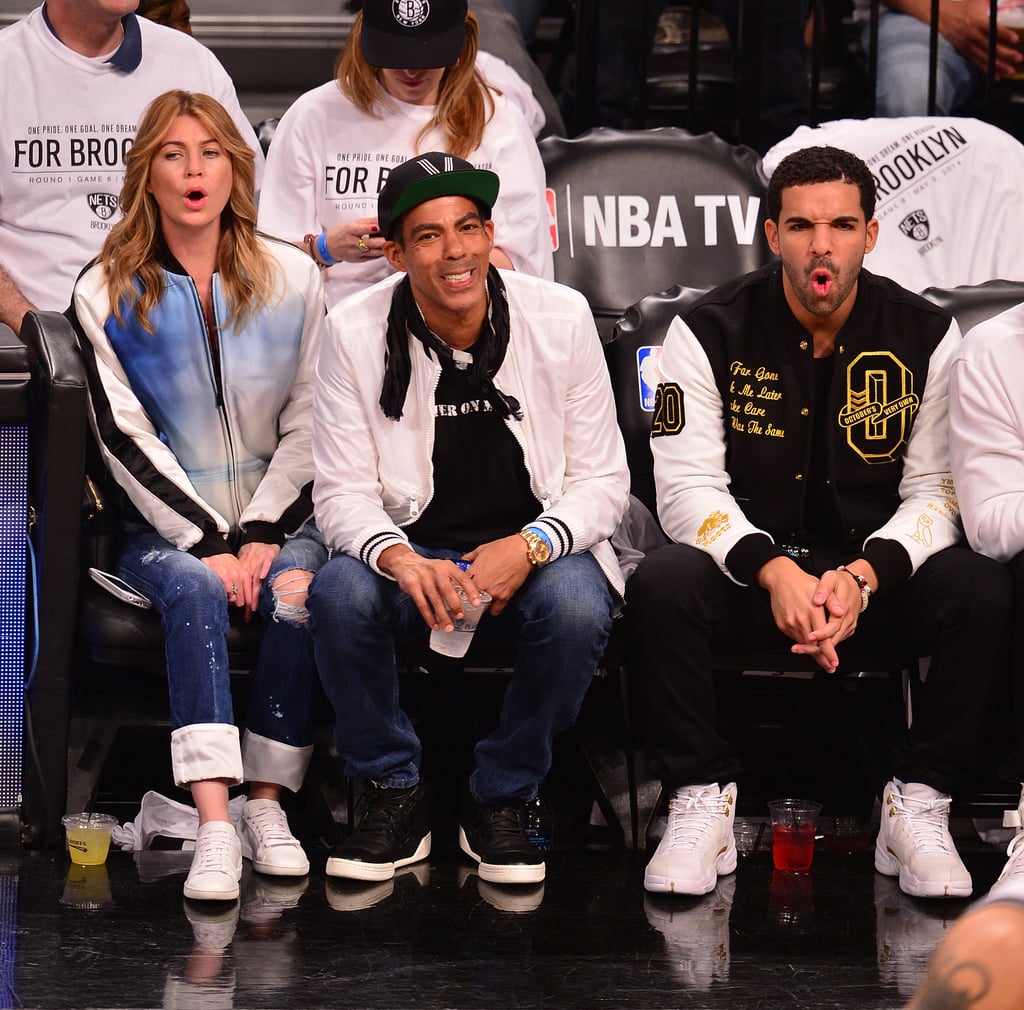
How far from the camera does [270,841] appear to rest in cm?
→ 329

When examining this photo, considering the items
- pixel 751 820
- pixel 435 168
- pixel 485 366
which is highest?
pixel 435 168

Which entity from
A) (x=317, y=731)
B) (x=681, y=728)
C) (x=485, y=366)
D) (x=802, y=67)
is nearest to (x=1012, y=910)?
(x=681, y=728)

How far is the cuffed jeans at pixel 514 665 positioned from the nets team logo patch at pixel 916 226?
6.05 ft

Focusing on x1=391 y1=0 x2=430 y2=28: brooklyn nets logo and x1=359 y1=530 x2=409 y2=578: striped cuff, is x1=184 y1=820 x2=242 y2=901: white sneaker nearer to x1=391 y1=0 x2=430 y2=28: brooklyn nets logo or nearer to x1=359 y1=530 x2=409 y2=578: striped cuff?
x1=359 y1=530 x2=409 y2=578: striped cuff

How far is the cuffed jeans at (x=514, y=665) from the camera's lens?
127 inches

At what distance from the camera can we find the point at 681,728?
3.29m

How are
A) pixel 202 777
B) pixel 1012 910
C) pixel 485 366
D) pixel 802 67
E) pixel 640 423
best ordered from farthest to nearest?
1. pixel 802 67
2. pixel 640 423
3. pixel 485 366
4. pixel 202 777
5. pixel 1012 910

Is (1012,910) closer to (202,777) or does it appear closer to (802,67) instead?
(202,777)

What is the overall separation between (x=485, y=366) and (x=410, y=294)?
22cm

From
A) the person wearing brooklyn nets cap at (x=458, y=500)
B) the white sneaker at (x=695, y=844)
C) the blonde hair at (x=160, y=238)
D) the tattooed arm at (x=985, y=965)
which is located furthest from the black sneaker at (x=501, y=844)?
the tattooed arm at (x=985, y=965)

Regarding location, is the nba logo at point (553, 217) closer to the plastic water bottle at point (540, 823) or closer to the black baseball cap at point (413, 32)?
the black baseball cap at point (413, 32)

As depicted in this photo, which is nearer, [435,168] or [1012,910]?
[1012,910]

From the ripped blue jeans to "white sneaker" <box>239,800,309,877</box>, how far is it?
14 cm

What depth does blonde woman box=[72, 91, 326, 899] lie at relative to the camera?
131 inches
